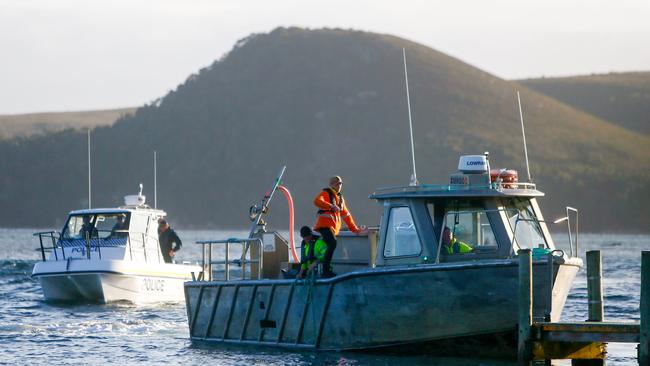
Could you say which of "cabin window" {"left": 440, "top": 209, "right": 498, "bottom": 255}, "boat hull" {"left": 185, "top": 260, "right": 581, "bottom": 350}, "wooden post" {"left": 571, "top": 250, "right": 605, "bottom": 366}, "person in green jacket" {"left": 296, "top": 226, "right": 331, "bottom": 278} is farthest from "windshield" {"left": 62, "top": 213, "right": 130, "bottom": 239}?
"wooden post" {"left": 571, "top": 250, "right": 605, "bottom": 366}

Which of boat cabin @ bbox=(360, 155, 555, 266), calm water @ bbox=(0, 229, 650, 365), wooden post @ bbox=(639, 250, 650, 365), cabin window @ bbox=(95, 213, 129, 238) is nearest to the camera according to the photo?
wooden post @ bbox=(639, 250, 650, 365)

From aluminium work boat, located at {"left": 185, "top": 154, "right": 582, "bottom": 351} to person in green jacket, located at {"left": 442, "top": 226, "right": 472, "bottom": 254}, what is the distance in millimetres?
22

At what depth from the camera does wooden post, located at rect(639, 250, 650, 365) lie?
703 inches

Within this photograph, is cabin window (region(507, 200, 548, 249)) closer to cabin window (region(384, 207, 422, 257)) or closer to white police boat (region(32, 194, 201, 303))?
cabin window (region(384, 207, 422, 257))

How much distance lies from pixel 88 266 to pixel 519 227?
608 inches

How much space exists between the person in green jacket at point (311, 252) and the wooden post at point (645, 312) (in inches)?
226

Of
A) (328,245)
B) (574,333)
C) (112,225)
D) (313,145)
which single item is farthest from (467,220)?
(313,145)

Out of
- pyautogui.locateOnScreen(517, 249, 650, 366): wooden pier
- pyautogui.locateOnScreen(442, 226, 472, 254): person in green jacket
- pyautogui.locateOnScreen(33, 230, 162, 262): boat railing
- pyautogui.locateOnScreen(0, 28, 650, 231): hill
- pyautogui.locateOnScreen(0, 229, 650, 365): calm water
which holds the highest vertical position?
pyautogui.locateOnScreen(0, 28, 650, 231): hill

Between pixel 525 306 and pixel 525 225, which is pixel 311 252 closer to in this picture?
pixel 525 225

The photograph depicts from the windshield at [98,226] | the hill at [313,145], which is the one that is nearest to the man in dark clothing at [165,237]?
the windshield at [98,226]

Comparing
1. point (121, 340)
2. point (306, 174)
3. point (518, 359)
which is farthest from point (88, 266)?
point (306, 174)

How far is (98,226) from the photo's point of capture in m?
34.4

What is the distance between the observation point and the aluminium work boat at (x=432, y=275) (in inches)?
786

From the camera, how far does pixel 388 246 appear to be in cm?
2136
